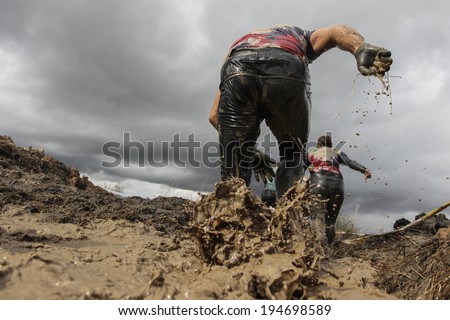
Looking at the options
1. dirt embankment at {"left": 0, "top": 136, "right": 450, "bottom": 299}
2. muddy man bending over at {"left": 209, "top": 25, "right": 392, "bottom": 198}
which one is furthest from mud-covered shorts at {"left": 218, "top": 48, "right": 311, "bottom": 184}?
dirt embankment at {"left": 0, "top": 136, "right": 450, "bottom": 299}

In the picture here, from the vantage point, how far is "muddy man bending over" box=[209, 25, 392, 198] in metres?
2.27

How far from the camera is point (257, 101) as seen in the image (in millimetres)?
2383

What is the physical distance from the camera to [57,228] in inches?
110

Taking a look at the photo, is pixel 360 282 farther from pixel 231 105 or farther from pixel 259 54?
pixel 259 54

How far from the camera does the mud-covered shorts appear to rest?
2.28m

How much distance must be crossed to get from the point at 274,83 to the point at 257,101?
0.59 feet

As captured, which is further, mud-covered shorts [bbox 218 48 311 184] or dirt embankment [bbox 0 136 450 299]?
mud-covered shorts [bbox 218 48 311 184]

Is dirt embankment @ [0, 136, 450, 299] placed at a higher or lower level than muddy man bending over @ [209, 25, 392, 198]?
lower

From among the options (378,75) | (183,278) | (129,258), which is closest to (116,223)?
(129,258)

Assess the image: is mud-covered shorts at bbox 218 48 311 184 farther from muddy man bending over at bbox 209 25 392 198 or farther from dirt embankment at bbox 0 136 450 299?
dirt embankment at bbox 0 136 450 299

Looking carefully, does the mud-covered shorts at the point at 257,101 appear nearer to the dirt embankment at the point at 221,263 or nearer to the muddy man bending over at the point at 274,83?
the muddy man bending over at the point at 274,83

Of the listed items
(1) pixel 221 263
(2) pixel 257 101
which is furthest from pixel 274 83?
(1) pixel 221 263

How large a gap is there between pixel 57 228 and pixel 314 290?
210 cm

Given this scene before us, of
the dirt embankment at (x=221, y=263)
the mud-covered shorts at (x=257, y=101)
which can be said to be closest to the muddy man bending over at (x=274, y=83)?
the mud-covered shorts at (x=257, y=101)
